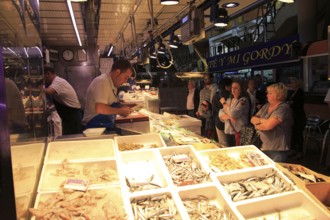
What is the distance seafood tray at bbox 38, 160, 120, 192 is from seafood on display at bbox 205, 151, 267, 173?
76 cm

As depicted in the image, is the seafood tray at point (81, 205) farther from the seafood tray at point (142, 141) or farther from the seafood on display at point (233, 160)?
the seafood tray at point (142, 141)

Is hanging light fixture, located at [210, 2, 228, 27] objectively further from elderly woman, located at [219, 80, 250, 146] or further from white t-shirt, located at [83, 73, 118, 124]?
white t-shirt, located at [83, 73, 118, 124]

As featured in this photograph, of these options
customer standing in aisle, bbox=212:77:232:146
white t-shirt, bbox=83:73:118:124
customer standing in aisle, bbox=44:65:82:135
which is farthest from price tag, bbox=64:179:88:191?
customer standing in aisle, bbox=212:77:232:146

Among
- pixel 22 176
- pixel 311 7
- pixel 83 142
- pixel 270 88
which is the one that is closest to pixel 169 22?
pixel 270 88

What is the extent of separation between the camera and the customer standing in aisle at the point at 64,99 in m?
4.86

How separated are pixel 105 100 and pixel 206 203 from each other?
2.02 m

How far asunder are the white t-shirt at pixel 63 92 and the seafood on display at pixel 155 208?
147 inches

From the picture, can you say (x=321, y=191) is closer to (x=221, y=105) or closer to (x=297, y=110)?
(x=221, y=105)

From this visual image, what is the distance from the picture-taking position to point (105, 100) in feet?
11.0

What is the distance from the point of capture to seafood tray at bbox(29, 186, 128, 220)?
141 centimetres

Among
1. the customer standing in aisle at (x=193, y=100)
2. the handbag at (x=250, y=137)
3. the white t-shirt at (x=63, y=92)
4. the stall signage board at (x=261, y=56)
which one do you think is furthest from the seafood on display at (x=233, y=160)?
the customer standing in aisle at (x=193, y=100)

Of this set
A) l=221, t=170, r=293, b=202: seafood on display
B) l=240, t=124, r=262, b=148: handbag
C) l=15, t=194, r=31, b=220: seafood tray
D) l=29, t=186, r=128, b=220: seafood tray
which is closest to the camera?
l=15, t=194, r=31, b=220: seafood tray

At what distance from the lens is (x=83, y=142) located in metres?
2.34

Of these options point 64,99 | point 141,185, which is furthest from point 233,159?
point 64,99
